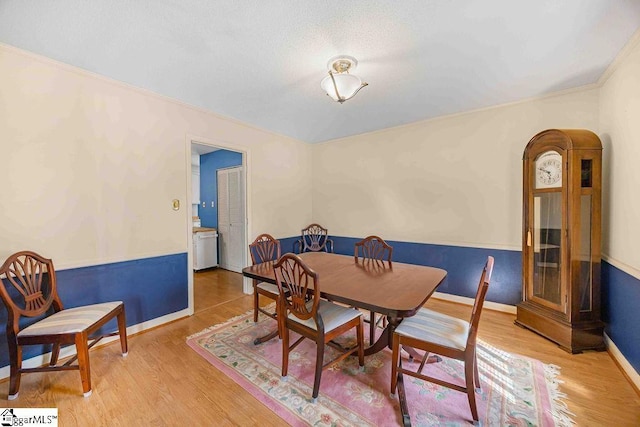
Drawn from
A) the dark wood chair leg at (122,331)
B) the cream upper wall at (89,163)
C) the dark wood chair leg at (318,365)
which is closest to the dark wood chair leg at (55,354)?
the dark wood chair leg at (122,331)

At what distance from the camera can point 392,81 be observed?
2.45 m

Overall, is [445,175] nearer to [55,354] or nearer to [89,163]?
[89,163]

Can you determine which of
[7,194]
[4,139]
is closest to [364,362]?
[7,194]

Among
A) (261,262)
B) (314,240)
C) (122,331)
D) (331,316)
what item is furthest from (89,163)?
(314,240)

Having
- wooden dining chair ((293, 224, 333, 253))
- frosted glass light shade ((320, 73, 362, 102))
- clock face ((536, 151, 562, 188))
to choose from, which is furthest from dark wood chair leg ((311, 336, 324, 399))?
wooden dining chair ((293, 224, 333, 253))

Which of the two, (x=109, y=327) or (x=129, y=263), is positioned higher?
(x=129, y=263)

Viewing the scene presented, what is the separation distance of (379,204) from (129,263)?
3168mm

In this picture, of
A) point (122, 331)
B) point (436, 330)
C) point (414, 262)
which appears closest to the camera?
point (436, 330)

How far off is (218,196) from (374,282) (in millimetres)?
3958

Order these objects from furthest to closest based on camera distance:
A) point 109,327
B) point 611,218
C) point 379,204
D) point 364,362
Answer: point 379,204 < point 109,327 < point 611,218 < point 364,362

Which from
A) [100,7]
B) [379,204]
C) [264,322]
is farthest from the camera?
[379,204]

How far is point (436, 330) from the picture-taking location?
163 cm

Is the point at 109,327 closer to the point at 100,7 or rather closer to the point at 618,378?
the point at 100,7

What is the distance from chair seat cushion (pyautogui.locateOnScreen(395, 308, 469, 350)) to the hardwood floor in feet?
2.54
